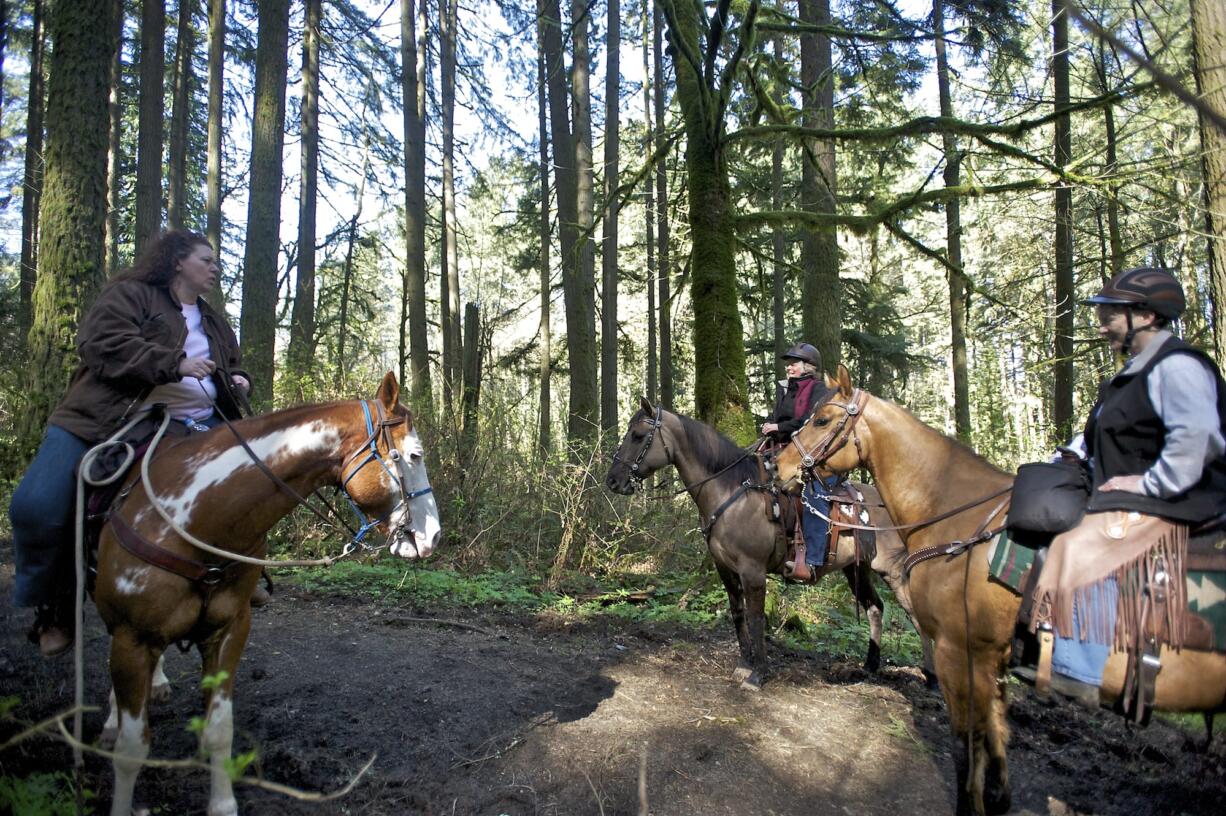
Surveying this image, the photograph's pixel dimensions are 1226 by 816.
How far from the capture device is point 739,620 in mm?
5984

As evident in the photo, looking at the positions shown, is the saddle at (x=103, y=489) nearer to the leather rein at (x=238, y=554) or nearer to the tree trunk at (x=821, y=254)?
the leather rein at (x=238, y=554)

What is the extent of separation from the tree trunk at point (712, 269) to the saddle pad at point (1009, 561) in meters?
4.19

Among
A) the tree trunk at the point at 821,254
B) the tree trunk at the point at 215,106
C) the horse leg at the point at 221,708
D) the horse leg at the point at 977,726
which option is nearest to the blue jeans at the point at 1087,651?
the horse leg at the point at 977,726

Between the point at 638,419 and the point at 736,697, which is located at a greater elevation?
the point at 638,419

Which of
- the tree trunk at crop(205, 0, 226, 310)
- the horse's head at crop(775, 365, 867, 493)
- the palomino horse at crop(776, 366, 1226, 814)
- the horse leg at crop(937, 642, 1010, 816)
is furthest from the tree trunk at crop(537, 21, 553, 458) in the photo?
the horse leg at crop(937, 642, 1010, 816)

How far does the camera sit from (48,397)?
22.8 feet

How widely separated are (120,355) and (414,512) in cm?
149

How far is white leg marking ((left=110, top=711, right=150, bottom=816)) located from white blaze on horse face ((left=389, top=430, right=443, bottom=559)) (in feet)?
4.02

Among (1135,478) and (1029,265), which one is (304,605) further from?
(1029,265)

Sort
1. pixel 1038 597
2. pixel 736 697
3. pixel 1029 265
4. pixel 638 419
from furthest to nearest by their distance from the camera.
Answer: pixel 1029 265 → pixel 638 419 → pixel 736 697 → pixel 1038 597

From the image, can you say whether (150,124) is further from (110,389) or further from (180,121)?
(110,389)

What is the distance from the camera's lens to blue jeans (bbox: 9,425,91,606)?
10.4 ft

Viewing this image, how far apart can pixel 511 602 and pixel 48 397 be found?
491 cm

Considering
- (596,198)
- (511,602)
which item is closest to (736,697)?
(511,602)
